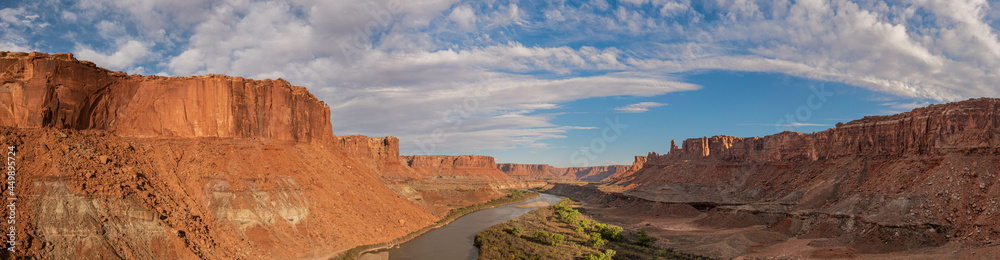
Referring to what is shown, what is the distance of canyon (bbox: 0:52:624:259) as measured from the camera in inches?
1081

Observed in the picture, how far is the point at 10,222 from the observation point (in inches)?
961

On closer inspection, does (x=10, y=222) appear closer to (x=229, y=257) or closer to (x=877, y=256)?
(x=229, y=257)

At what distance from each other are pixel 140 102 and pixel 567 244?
45696 millimetres

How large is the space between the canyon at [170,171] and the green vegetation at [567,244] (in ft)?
40.7

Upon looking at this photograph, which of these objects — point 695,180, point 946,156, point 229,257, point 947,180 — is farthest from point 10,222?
point 695,180

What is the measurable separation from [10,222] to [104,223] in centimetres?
398

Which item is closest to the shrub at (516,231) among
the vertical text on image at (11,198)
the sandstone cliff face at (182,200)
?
the sandstone cliff face at (182,200)

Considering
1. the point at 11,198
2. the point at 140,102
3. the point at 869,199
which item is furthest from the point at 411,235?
the point at 869,199

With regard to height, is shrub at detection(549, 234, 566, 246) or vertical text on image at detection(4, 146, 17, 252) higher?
vertical text on image at detection(4, 146, 17, 252)

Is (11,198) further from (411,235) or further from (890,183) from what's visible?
(890,183)

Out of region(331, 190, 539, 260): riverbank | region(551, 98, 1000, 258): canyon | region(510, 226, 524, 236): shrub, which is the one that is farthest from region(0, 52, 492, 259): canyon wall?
region(551, 98, 1000, 258): canyon

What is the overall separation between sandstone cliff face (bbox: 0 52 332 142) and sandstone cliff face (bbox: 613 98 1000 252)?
6219cm

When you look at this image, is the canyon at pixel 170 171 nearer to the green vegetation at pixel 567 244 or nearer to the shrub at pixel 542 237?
the green vegetation at pixel 567 244

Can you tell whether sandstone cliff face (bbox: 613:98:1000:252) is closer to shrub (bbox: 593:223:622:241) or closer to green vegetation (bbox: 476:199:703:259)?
green vegetation (bbox: 476:199:703:259)
